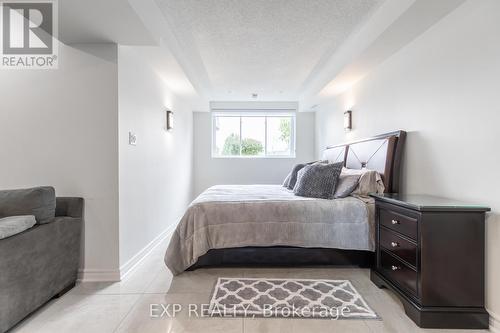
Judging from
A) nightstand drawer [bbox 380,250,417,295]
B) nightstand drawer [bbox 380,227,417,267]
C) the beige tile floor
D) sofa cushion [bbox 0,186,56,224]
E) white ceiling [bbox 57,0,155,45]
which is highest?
white ceiling [bbox 57,0,155,45]

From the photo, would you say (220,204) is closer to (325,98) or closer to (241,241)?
(241,241)

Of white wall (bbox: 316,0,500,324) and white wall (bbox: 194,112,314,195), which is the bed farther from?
white wall (bbox: 194,112,314,195)

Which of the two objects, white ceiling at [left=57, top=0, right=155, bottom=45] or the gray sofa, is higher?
white ceiling at [left=57, top=0, right=155, bottom=45]

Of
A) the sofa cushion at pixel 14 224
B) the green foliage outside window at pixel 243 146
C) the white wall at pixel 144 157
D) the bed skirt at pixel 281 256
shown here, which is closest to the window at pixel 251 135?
the green foliage outside window at pixel 243 146

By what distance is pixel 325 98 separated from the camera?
4594 millimetres

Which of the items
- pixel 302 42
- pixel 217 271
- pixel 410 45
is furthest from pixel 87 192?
pixel 410 45

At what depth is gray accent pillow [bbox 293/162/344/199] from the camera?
2.75 meters

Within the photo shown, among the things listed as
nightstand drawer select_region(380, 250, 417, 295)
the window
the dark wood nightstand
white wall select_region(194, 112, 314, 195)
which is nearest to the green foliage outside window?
the window

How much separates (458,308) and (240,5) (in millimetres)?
2776

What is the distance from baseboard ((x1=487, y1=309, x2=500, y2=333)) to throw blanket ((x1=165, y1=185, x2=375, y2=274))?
909 millimetres

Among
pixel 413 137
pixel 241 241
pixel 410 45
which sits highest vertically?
pixel 410 45

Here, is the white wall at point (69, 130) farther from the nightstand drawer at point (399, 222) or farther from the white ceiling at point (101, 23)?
the nightstand drawer at point (399, 222)

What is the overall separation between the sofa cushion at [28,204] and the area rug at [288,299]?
4.84ft

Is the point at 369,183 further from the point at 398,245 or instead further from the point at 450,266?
the point at 450,266
